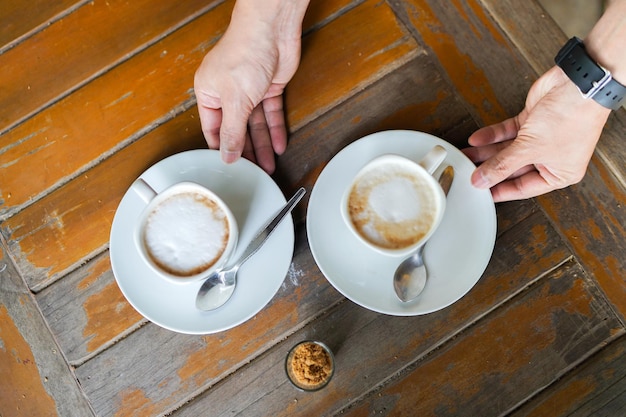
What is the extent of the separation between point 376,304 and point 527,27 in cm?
75

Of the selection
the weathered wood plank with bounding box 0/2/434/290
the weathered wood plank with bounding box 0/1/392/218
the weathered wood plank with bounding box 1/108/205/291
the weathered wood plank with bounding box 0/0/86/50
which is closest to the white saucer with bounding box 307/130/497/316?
the weathered wood plank with bounding box 0/2/434/290

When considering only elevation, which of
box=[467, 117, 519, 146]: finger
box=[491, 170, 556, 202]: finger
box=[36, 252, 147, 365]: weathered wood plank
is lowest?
box=[36, 252, 147, 365]: weathered wood plank

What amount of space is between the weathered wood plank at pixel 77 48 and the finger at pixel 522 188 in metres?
0.81

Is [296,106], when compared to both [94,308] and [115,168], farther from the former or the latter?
[94,308]

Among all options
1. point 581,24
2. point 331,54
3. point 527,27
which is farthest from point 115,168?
point 581,24

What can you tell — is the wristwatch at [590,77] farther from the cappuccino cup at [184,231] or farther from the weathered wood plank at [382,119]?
the cappuccino cup at [184,231]

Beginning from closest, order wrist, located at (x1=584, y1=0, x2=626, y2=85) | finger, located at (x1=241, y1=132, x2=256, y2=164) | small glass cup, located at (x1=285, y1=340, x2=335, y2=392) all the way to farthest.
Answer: wrist, located at (x1=584, y1=0, x2=626, y2=85), small glass cup, located at (x1=285, y1=340, x2=335, y2=392), finger, located at (x1=241, y1=132, x2=256, y2=164)

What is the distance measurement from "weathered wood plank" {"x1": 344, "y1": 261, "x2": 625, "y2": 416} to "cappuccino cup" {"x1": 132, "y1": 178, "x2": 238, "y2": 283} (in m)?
0.46

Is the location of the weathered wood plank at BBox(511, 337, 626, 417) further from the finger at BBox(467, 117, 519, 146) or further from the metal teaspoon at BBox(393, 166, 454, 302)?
the finger at BBox(467, 117, 519, 146)

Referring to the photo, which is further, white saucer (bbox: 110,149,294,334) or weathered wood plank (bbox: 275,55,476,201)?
weathered wood plank (bbox: 275,55,476,201)

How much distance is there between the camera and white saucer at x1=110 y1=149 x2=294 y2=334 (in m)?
1.08

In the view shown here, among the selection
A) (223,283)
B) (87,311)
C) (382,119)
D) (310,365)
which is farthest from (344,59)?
(87,311)

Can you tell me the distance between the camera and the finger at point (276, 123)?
121 cm

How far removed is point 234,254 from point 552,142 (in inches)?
27.2
